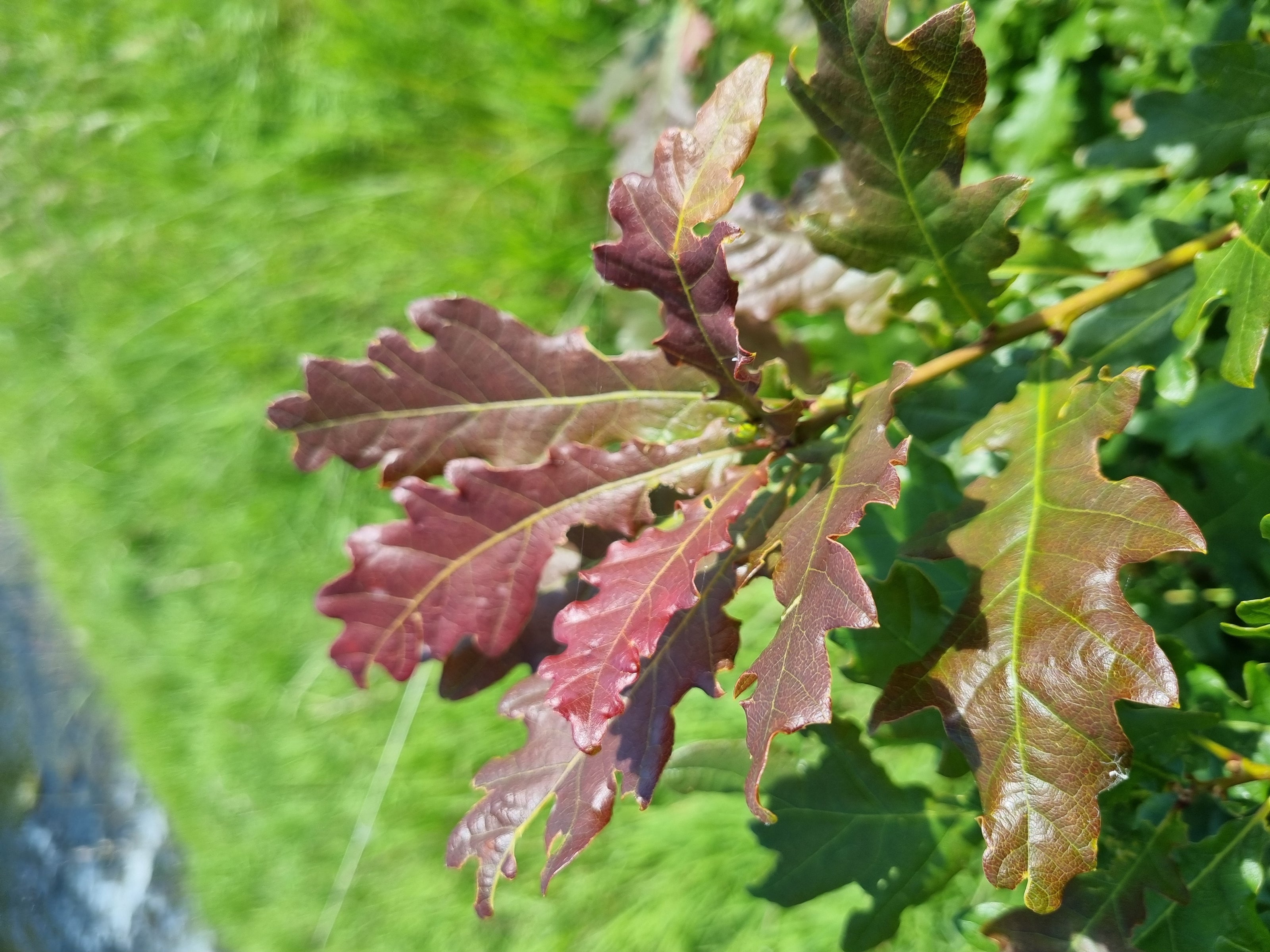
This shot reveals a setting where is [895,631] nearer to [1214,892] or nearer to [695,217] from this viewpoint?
[1214,892]

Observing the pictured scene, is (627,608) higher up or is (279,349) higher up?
(627,608)

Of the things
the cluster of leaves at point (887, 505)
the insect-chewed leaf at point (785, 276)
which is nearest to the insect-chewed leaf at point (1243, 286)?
the cluster of leaves at point (887, 505)

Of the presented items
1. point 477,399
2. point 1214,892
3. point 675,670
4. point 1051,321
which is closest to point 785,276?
point 1051,321

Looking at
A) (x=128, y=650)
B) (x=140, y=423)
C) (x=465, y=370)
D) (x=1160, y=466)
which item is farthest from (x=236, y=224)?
(x=1160, y=466)

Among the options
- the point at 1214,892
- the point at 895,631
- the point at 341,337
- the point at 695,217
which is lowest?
the point at 1214,892

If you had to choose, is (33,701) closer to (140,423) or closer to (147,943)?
(147,943)

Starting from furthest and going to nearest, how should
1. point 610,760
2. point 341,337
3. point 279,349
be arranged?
point 279,349 < point 341,337 < point 610,760

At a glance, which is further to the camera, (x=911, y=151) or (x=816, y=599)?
(x=911, y=151)

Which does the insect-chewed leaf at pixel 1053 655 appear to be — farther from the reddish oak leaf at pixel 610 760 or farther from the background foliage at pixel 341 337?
the background foliage at pixel 341 337

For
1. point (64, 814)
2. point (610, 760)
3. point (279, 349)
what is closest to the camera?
point (610, 760)
